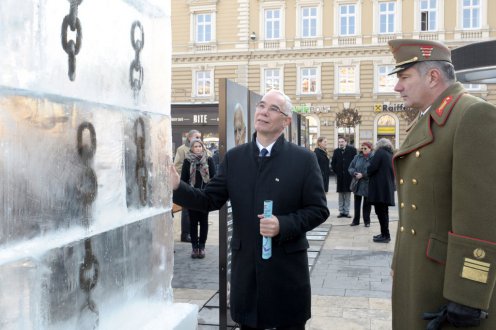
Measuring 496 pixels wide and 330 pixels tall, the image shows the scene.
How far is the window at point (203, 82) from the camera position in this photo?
34.6 meters

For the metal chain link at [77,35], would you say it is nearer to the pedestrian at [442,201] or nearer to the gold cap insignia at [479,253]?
the pedestrian at [442,201]

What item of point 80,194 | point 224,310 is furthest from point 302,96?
point 80,194

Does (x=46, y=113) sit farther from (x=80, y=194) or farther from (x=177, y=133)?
(x=177, y=133)

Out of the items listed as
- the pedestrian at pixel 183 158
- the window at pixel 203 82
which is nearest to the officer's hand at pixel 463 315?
the pedestrian at pixel 183 158

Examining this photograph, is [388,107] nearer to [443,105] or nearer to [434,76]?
[434,76]

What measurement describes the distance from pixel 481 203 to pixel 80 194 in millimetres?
1409

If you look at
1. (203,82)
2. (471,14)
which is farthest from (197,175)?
(471,14)

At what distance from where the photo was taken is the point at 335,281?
→ 19.1 ft

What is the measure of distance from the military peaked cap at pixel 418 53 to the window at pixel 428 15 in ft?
103

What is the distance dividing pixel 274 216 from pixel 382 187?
6.51 meters

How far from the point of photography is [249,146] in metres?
2.85

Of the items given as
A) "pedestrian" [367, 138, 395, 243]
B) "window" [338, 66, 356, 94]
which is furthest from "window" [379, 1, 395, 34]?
"pedestrian" [367, 138, 395, 243]

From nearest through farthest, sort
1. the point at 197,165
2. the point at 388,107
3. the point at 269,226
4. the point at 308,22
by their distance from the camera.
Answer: the point at 269,226, the point at 197,165, the point at 388,107, the point at 308,22

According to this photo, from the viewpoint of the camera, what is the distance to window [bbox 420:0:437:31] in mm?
31172
